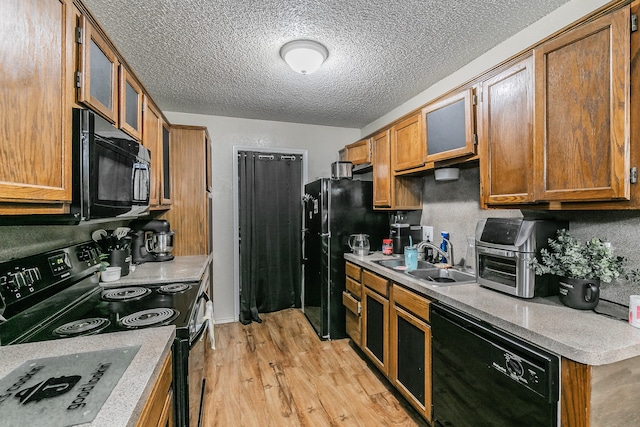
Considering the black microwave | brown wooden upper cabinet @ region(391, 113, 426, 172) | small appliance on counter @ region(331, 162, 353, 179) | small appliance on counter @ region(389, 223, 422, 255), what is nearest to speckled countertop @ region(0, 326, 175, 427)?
the black microwave

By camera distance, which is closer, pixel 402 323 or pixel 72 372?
pixel 72 372

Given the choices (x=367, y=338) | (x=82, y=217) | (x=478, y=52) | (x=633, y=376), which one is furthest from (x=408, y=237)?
(x=82, y=217)

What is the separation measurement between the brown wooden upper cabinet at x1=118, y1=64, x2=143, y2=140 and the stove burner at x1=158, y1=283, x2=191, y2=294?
0.97 m

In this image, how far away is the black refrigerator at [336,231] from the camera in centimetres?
305

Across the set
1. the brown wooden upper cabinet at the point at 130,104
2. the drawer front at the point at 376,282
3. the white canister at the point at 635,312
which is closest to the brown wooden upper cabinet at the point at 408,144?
the drawer front at the point at 376,282

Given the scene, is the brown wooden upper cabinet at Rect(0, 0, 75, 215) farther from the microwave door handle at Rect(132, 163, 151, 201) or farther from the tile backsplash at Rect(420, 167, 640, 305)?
the tile backsplash at Rect(420, 167, 640, 305)

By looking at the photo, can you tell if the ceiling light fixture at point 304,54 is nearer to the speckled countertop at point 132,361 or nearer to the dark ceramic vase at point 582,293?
the speckled countertop at point 132,361

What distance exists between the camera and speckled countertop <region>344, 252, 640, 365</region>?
41.6 inches

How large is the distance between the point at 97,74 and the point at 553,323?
2.23m

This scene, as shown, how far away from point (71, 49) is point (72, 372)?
1106mm

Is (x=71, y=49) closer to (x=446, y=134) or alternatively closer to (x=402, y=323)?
(x=446, y=134)

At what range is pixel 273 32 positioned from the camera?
6.18 ft

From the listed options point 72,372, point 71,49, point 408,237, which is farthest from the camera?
point 408,237

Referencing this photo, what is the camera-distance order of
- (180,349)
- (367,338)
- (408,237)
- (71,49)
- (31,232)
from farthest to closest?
(408,237)
(367,338)
(31,232)
(180,349)
(71,49)
